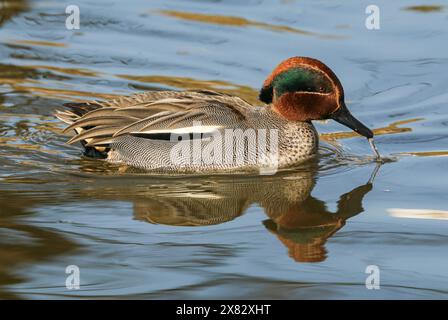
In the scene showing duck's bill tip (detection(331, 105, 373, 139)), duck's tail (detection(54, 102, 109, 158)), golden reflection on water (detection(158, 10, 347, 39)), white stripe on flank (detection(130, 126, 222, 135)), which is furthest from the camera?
golden reflection on water (detection(158, 10, 347, 39))

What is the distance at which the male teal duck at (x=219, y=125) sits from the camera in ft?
27.1

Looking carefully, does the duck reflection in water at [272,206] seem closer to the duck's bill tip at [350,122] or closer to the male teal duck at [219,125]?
the male teal duck at [219,125]

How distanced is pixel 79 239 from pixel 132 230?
366 mm

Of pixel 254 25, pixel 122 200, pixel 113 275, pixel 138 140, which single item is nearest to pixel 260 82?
pixel 254 25

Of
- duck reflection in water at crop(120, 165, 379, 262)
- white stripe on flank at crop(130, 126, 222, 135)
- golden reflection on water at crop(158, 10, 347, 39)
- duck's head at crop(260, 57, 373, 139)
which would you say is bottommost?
duck reflection in water at crop(120, 165, 379, 262)

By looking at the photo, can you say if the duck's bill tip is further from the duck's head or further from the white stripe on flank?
the white stripe on flank

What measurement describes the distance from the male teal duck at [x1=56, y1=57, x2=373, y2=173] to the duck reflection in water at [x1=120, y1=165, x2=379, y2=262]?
0.23 m

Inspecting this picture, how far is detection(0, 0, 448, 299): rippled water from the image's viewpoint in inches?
240

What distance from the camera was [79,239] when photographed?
662 centimetres

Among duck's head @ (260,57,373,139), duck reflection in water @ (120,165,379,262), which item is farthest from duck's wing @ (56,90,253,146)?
duck reflection in water @ (120,165,379,262)

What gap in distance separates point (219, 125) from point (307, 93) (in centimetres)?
78

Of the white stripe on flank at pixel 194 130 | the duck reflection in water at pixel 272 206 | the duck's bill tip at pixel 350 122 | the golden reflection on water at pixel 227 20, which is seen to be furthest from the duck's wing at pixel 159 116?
the golden reflection on water at pixel 227 20
